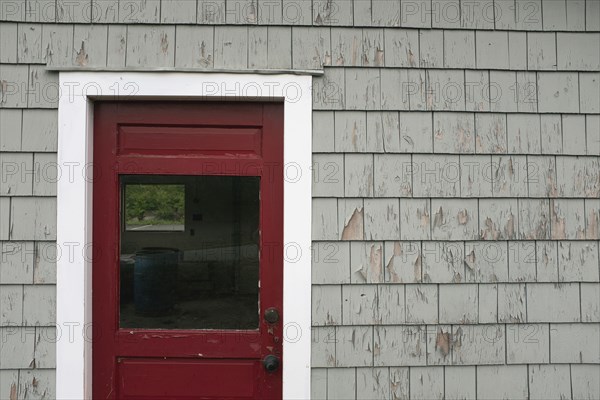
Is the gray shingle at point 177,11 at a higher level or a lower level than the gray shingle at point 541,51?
higher

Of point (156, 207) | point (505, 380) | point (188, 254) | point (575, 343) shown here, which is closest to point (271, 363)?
point (188, 254)

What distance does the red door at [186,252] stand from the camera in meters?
2.42

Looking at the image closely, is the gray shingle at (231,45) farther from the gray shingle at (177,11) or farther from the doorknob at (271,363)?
the doorknob at (271,363)

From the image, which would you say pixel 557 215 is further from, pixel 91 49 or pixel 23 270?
pixel 23 270

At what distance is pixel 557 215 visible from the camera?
2.44m

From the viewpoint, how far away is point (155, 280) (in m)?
2.45

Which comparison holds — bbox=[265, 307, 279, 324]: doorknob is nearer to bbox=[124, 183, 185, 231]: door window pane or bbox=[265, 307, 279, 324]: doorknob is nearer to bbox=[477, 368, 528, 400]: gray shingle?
bbox=[124, 183, 185, 231]: door window pane

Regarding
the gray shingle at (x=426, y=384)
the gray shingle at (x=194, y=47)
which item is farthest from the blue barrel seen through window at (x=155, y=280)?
the gray shingle at (x=426, y=384)

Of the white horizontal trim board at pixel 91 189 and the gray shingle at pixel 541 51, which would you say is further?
the gray shingle at pixel 541 51

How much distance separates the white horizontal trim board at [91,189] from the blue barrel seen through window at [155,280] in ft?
0.77

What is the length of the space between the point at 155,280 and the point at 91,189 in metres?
0.56

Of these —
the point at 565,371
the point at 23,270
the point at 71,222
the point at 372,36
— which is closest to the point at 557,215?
the point at 565,371

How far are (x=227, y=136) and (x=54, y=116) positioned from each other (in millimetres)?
840

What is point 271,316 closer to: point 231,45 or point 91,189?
point 91,189
